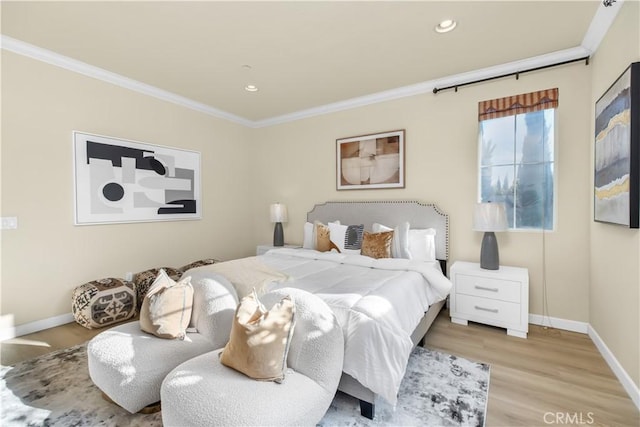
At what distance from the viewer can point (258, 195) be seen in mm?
5090

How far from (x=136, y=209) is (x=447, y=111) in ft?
13.0

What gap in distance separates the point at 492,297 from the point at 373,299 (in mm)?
1648

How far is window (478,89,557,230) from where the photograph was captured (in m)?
2.93

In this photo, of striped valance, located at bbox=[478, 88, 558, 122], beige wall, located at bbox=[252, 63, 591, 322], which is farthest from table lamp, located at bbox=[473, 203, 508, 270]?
striped valance, located at bbox=[478, 88, 558, 122]

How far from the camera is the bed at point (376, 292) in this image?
160 centimetres

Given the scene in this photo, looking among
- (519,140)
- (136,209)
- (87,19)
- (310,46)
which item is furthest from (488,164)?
(136,209)

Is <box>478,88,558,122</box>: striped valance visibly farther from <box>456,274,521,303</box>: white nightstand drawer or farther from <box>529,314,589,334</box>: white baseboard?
<box>529,314,589,334</box>: white baseboard

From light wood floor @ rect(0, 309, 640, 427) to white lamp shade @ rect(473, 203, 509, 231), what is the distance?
102 cm

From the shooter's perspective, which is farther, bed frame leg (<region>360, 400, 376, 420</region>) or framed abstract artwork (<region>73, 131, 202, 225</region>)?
framed abstract artwork (<region>73, 131, 202, 225</region>)

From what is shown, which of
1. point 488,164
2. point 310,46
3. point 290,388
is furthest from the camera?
point 488,164

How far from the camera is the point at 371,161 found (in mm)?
3943

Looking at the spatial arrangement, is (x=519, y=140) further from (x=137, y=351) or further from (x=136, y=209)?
(x=136, y=209)

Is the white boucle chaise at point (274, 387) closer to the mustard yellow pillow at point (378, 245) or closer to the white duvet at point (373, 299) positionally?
the white duvet at point (373, 299)

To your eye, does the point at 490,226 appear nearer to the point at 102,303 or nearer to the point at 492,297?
the point at 492,297
